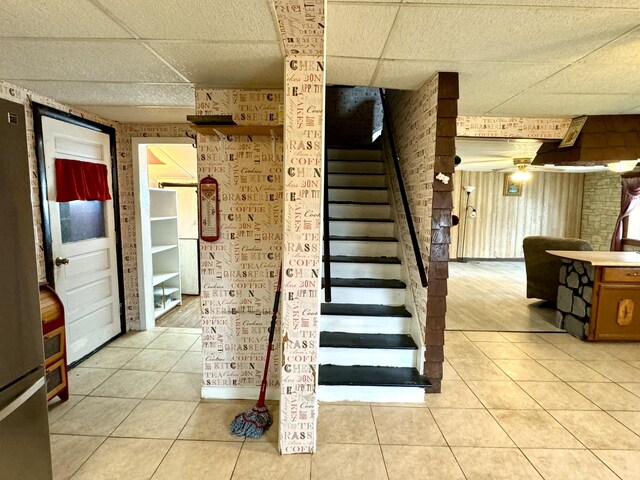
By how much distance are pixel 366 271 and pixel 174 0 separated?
2.36m

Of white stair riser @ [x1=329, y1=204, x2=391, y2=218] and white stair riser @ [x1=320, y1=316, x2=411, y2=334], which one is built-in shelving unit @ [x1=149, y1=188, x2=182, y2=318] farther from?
white stair riser @ [x1=320, y1=316, x2=411, y2=334]

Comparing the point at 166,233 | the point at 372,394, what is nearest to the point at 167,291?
the point at 166,233

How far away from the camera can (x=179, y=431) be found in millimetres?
2170

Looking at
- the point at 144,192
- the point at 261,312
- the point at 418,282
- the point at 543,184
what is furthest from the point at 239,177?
the point at 543,184

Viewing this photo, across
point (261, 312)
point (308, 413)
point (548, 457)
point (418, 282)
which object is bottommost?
point (548, 457)

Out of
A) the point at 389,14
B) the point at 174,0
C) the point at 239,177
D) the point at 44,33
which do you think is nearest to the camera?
the point at 174,0

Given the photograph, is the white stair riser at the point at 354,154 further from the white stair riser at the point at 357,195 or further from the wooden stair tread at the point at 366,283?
the wooden stair tread at the point at 366,283

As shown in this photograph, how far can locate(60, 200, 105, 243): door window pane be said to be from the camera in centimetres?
293

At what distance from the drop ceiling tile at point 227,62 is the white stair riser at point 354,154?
202 cm

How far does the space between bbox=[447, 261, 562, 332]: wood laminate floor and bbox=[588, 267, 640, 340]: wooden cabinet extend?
1.54 feet

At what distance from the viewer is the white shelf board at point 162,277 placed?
14.7 ft

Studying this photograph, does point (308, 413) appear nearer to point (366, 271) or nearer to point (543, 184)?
point (366, 271)

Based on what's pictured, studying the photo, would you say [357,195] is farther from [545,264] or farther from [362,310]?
[545,264]

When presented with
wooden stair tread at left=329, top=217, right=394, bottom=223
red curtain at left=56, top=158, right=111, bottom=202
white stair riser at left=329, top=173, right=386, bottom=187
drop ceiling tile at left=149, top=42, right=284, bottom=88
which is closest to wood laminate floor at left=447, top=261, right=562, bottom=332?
wooden stair tread at left=329, top=217, right=394, bottom=223
